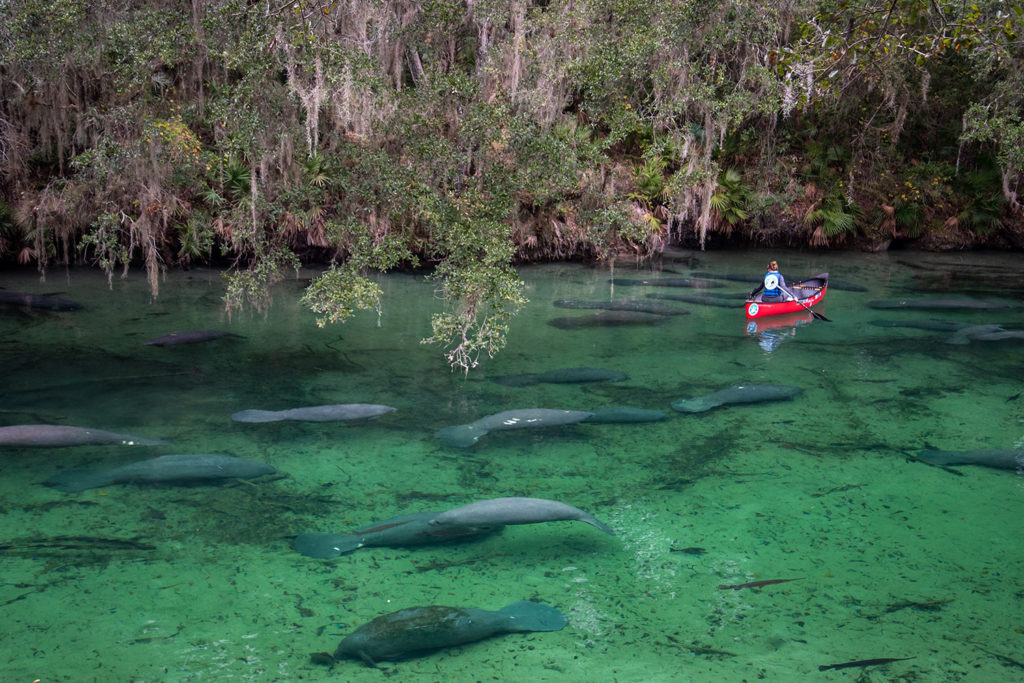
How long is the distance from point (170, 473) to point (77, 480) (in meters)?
1.03

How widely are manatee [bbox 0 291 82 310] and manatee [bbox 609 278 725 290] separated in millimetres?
11050

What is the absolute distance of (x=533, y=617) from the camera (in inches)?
202

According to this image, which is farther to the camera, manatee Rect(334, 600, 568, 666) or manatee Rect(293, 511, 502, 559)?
manatee Rect(293, 511, 502, 559)

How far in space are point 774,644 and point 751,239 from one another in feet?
65.0

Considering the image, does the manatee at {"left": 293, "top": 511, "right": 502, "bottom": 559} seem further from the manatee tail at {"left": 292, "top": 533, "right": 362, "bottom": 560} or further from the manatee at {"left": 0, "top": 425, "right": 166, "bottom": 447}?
the manatee at {"left": 0, "top": 425, "right": 166, "bottom": 447}

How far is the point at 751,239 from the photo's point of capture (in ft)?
76.7

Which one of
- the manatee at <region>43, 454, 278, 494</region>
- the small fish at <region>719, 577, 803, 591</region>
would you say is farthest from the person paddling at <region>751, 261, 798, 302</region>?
the manatee at <region>43, 454, 278, 494</region>

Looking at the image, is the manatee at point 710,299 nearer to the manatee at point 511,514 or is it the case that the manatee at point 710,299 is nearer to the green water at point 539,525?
the green water at point 539,525

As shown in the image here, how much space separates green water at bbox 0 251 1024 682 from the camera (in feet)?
15.9

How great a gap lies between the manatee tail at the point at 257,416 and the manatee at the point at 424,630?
13.7 feet

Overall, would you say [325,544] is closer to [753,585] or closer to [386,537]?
[386,537]

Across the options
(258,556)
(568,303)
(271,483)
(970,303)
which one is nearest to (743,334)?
(568,303)

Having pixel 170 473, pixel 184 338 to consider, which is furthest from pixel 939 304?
pixel 170 473

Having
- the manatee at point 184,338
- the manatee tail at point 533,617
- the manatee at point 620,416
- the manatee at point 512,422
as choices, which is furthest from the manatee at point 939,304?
the manatee tail at point 533,617
